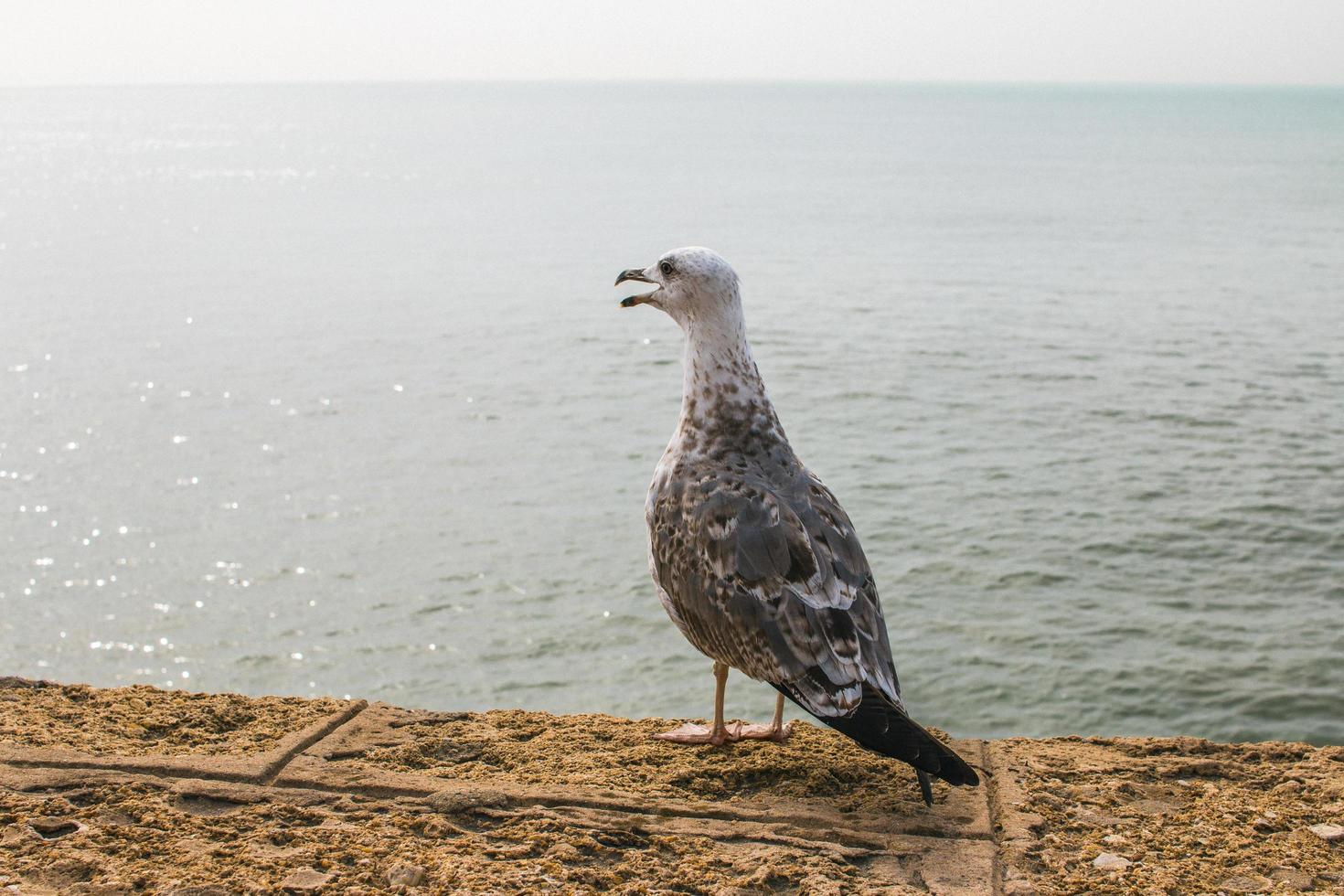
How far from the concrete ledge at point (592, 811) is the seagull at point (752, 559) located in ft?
0.98

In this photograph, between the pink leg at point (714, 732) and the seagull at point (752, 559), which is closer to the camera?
the seagull at point (752, 559)

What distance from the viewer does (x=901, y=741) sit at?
4.27 metres

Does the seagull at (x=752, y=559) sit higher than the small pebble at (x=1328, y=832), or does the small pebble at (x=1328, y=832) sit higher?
the seagull at (x=752, y=559)

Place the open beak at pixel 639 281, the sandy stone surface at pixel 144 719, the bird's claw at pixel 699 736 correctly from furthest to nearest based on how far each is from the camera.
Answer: the open beak at pixel 639 281
the bird's claw at pixel 699 736
the sandy stone surface at pixel 144 719

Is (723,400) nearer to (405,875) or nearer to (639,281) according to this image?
(639,281)

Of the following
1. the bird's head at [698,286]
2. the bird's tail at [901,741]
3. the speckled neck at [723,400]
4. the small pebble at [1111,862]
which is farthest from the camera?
the bird's head at [698,286]

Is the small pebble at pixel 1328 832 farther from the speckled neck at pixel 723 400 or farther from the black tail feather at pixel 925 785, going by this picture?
the speckled neck at pixel 723 400

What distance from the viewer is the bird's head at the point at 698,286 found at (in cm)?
547

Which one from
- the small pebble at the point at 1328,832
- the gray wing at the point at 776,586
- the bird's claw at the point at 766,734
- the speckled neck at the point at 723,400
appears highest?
the speckled neck at the point at 723,400

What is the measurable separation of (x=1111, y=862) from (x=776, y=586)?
4.62 ft

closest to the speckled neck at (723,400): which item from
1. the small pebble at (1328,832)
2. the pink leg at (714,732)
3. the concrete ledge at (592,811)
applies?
the pink leg at (714,732)

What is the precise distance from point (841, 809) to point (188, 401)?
18.2 meters

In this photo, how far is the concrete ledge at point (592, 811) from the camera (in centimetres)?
392

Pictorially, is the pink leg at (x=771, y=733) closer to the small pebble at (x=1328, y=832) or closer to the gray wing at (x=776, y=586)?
the gray wing at (x=776, y=586)
